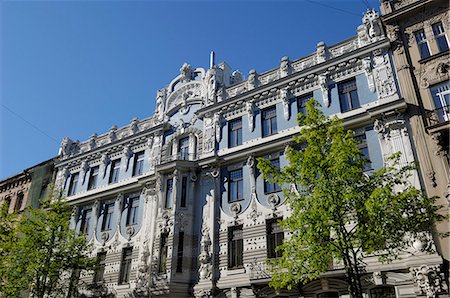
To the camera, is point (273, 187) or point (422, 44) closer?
point (422, 44)

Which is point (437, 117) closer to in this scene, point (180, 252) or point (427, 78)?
point (427, 78)

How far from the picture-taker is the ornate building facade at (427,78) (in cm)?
1627

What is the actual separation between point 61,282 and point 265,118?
61.6ft

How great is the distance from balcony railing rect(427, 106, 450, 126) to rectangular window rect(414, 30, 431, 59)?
3483 millimetres

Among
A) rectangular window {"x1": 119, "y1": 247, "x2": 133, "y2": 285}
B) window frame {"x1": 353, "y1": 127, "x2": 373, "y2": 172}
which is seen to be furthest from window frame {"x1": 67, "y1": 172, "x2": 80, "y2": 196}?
window frame {"x1": 353, "y1": 127, "x2": 373, "y2": 172}

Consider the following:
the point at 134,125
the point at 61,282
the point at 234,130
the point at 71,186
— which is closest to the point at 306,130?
the point at 234,130

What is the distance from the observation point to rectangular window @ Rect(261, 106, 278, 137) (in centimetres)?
2266

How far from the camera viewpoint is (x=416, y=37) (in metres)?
→ 19.8

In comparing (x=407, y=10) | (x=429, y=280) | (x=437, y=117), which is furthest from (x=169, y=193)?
(x=407, y=10)

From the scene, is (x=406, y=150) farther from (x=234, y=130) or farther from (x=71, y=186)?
(x=71, y=186)

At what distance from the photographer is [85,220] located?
28656 millimetres

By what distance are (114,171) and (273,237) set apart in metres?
15.2

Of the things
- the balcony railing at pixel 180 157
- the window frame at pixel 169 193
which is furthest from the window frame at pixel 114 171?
the window frame at pixel 169 193

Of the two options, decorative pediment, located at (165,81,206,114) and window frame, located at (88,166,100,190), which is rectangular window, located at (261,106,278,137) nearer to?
decorative pediment, located at (165,81,206,114)
